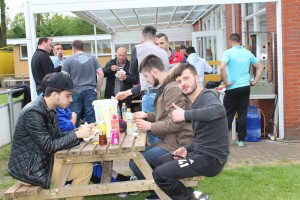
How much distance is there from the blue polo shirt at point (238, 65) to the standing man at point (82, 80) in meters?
2.36

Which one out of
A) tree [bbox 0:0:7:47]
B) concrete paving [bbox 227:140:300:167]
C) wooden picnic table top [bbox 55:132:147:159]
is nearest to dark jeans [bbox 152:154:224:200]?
wooden picnic table top [bbox 55:132:147:159]

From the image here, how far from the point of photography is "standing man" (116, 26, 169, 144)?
16.7 feet

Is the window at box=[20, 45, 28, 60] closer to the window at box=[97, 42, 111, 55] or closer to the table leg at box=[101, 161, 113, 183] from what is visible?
the window at box=[97, 42, 111, 55]

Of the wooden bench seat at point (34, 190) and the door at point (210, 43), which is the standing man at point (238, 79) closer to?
the wooden bench seat at point (34, 190)

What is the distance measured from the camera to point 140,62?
5.93 m

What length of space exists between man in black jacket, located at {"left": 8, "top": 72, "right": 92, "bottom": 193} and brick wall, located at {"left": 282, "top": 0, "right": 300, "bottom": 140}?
4.80 metres

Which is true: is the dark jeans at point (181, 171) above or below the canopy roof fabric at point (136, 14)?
below

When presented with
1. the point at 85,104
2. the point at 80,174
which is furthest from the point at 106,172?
the point at 85,104

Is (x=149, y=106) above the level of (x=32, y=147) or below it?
above

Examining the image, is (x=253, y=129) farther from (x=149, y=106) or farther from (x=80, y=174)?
(x=80, y=174)

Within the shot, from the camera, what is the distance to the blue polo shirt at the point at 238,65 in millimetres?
7531

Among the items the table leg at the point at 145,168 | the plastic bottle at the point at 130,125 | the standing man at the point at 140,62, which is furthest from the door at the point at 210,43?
the table leg at the point at 145,168

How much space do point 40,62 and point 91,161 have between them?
3.54 metres

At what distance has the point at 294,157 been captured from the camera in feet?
21.5
